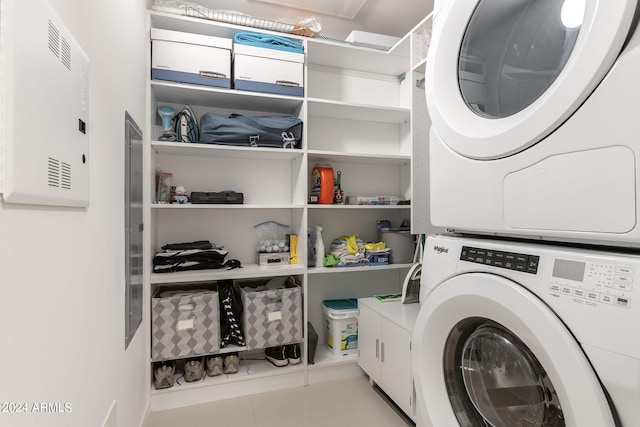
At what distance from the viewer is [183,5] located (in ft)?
6.45

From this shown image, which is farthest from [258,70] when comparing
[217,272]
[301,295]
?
[301,295]

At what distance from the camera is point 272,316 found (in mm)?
2092

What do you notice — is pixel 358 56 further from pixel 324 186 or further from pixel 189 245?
pixel 189 245

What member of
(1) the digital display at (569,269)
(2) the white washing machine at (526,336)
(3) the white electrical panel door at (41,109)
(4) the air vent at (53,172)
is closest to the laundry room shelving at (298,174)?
(3) the white electrical panel door at (41,109)

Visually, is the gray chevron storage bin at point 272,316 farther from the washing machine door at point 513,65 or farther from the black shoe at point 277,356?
the washing machine door at point 513,65

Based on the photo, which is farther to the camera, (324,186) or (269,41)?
(324,186)

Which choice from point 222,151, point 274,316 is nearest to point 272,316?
point 274,316

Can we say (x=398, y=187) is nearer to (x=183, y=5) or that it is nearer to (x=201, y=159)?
(x=201, y=159)

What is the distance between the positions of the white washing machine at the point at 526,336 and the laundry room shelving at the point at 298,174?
1281 mm

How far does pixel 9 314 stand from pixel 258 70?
1.84 m

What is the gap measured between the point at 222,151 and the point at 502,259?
5.87 feet

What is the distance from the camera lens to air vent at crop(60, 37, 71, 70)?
798 millimetres

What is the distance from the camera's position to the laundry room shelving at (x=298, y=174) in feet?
6.66

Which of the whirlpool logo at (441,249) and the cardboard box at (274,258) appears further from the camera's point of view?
the cardboard box at (274,258)
